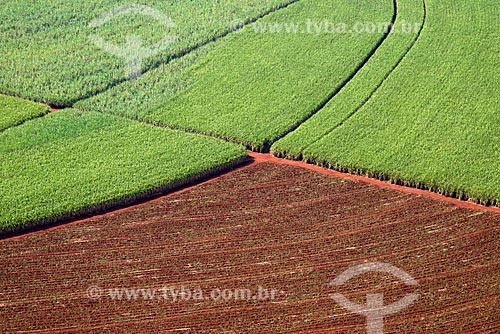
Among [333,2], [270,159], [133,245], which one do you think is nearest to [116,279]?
[133,245]

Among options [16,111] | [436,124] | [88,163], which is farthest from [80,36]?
[436,124]

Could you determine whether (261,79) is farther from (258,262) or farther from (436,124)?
(258,262)

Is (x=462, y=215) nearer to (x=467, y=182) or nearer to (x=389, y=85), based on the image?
(x=467, y=182)
